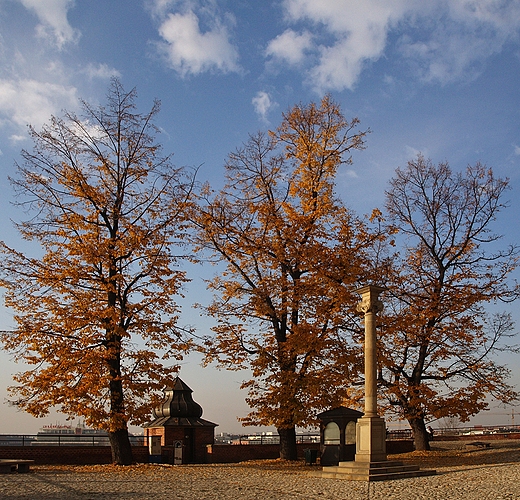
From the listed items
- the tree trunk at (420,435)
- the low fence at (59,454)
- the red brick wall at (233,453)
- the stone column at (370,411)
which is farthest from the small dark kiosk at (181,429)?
the stone column at (370,411)

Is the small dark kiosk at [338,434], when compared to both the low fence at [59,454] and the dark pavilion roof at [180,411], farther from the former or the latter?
the dark pavilion roof at [180,411]

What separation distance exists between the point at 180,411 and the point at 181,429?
4.01ft

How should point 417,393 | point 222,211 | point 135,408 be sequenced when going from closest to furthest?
1. point 135,408
2. point 222,211
3. point 417,393

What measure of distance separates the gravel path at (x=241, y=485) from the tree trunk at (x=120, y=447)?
3.45 ft

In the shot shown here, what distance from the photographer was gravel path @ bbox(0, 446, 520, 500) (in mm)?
12586

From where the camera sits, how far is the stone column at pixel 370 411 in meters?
16.8

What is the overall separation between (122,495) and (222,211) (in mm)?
12539

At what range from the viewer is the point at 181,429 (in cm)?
3083

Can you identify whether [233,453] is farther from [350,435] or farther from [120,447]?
[120,447]

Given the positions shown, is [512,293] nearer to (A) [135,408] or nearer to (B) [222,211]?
(B) [222,211]

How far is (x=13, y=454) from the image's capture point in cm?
2306

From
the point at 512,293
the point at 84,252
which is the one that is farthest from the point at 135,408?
the point at 512,293

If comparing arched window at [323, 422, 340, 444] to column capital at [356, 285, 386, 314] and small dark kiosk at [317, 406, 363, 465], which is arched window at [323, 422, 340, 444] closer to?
small dark kiosk at [317, 406, 363, 465]

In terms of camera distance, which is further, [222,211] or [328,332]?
[222,211]
